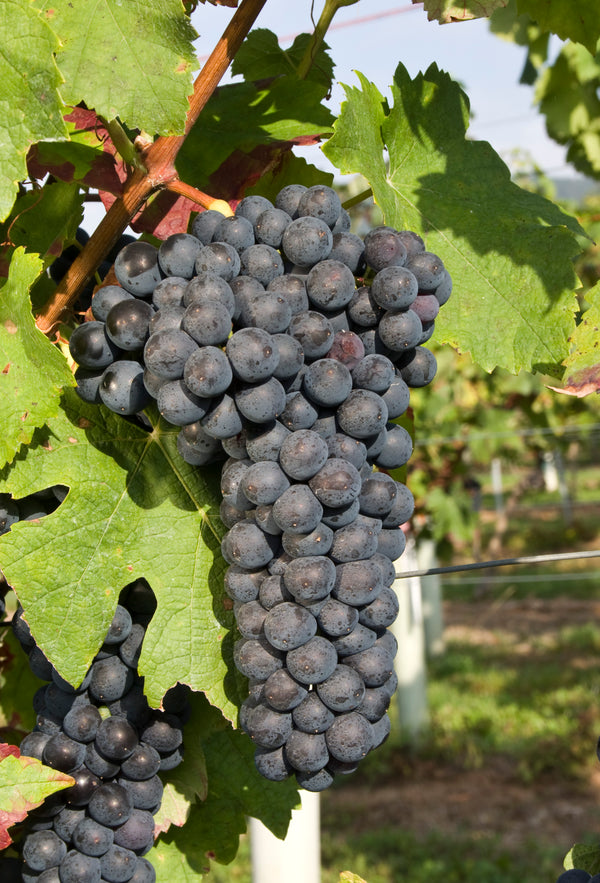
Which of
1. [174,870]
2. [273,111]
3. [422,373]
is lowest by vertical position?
[174,870]

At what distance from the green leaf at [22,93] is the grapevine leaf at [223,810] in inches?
30.9

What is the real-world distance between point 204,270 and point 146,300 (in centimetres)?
11

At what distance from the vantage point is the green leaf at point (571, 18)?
136 cm

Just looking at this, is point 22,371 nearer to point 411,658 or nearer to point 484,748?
point 411,658

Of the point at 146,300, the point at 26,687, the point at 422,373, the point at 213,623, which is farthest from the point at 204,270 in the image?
the point at 26,687

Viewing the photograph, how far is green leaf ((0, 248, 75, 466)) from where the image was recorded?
955 millimetres

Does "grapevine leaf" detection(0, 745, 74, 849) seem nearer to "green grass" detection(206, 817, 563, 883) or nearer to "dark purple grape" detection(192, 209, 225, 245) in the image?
"dark purple grape" detection(192, 209, 225, 245)

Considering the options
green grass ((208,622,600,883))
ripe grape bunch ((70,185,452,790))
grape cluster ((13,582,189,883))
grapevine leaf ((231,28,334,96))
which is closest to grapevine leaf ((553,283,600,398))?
ripe grape bunch ((70,185,452,790))

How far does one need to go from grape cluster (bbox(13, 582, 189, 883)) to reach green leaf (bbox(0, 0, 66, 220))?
0.53 metres

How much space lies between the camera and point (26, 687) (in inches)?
55.7

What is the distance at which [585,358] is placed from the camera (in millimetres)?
1096

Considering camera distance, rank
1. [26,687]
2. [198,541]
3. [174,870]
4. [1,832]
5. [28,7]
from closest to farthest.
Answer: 1. [28,7]
2. [1,832]
3. [198,541]
4. [174,870]
5. [26,687]

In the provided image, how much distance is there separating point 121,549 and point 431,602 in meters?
6.76

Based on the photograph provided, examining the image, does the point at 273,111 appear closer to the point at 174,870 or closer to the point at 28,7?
the point at 28,7
